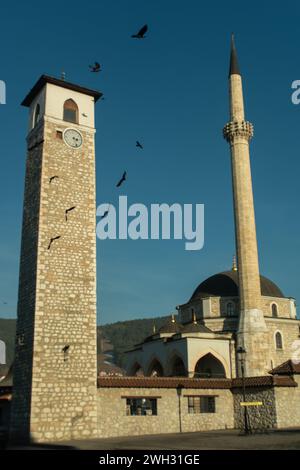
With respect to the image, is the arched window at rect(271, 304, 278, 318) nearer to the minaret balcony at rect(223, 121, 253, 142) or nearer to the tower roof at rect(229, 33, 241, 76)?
the minaret balcony at rect(223, 121, 253, 142)

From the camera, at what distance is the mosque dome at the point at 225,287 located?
36688 mm

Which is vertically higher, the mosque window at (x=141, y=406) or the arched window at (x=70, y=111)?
the arched window at (x=70, y=111)

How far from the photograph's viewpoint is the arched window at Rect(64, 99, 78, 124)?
882 inches

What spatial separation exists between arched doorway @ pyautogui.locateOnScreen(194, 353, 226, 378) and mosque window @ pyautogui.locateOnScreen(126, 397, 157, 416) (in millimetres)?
9257

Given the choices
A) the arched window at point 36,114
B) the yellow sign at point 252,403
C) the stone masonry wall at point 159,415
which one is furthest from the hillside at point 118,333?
the arched window at point 36,114

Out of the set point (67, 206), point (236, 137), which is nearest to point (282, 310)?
point (236, 137)

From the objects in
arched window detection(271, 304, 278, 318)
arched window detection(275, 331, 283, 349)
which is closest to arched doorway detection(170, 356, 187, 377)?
arched window detection(275, 331, 283, 349)

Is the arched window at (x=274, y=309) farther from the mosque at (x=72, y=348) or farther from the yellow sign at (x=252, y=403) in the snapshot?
the yellow sign at (x=252, y=403)

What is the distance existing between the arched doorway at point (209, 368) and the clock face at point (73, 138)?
633 inches

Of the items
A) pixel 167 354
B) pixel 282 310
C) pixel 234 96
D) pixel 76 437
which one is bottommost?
pixel 76 437

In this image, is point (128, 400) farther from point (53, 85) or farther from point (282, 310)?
point (282, 310)

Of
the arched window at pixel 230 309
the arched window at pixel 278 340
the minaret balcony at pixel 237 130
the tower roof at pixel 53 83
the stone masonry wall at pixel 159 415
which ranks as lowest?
the stone masonry wall at pixel 159 415

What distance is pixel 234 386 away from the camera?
2466 cm

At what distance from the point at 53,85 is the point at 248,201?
15.0 m
